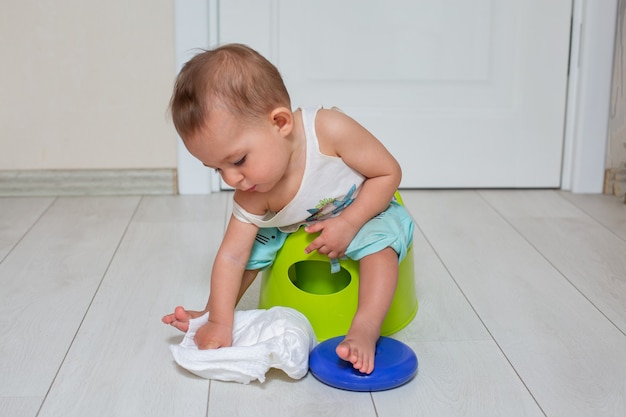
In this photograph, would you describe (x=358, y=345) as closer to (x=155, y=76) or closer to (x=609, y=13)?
(x=155, y=76)

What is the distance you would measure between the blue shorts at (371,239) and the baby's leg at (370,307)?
13mm

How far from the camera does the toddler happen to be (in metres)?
1.08

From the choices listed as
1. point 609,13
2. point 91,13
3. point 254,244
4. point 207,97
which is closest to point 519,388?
point 254,244

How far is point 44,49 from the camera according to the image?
1965 millimetres

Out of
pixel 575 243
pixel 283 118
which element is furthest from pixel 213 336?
pixel 575 243

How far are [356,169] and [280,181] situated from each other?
12 cm

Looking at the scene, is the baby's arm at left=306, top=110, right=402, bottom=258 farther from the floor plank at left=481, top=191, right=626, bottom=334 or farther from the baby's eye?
the floor plank at left=481, top=191, right=626, bottom=334

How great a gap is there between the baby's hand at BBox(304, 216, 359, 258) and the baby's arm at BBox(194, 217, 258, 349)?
96 millimetres

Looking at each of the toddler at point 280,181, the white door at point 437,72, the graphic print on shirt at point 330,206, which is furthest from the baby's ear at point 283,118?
the white door at point 437,72

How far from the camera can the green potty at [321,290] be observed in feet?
4.07

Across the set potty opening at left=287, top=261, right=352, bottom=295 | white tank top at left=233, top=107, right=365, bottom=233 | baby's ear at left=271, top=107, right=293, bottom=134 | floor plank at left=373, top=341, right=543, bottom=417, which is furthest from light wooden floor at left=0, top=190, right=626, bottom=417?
baby's ear at left=271, top=107, right=293, bottom=134

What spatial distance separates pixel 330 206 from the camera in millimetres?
1266

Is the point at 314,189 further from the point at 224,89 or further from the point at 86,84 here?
the point at 86,84

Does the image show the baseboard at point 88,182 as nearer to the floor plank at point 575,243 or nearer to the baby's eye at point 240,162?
the floor plank at point 575,243
